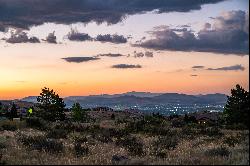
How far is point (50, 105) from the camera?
65.1 meters

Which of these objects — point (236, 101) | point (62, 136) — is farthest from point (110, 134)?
point (236, 101)

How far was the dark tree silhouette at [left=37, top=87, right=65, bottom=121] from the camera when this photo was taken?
64.2 metres

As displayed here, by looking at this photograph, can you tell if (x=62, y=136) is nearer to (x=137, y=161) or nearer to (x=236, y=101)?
(x=137, y=161)

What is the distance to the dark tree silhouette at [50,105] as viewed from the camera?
2530 inches

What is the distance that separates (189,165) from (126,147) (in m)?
7.98

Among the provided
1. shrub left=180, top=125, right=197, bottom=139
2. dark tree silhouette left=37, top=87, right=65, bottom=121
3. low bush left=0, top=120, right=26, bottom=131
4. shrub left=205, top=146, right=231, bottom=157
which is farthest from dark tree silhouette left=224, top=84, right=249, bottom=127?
dark tree silhouette left=37, top=87, right=65, bottom=121

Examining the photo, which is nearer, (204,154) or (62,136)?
(204,154)

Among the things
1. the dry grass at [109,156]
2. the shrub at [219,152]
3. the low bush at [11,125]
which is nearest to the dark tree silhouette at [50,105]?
the low bush at [11,125]

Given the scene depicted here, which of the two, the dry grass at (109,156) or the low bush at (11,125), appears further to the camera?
the low bush at (11,125)

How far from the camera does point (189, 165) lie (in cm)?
1488

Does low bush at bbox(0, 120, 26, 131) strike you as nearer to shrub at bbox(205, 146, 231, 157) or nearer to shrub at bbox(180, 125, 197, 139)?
shrub at bbox(180, 125, 197, 139)

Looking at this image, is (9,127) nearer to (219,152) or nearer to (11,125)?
(11,125)

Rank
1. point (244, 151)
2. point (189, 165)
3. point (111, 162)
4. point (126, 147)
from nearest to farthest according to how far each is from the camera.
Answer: point (189, 165)
point (111, 162)
point (244, 151)
point (126, 147)

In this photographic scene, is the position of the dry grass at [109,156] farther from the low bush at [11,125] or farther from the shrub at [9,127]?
the low bush at [11,125]
